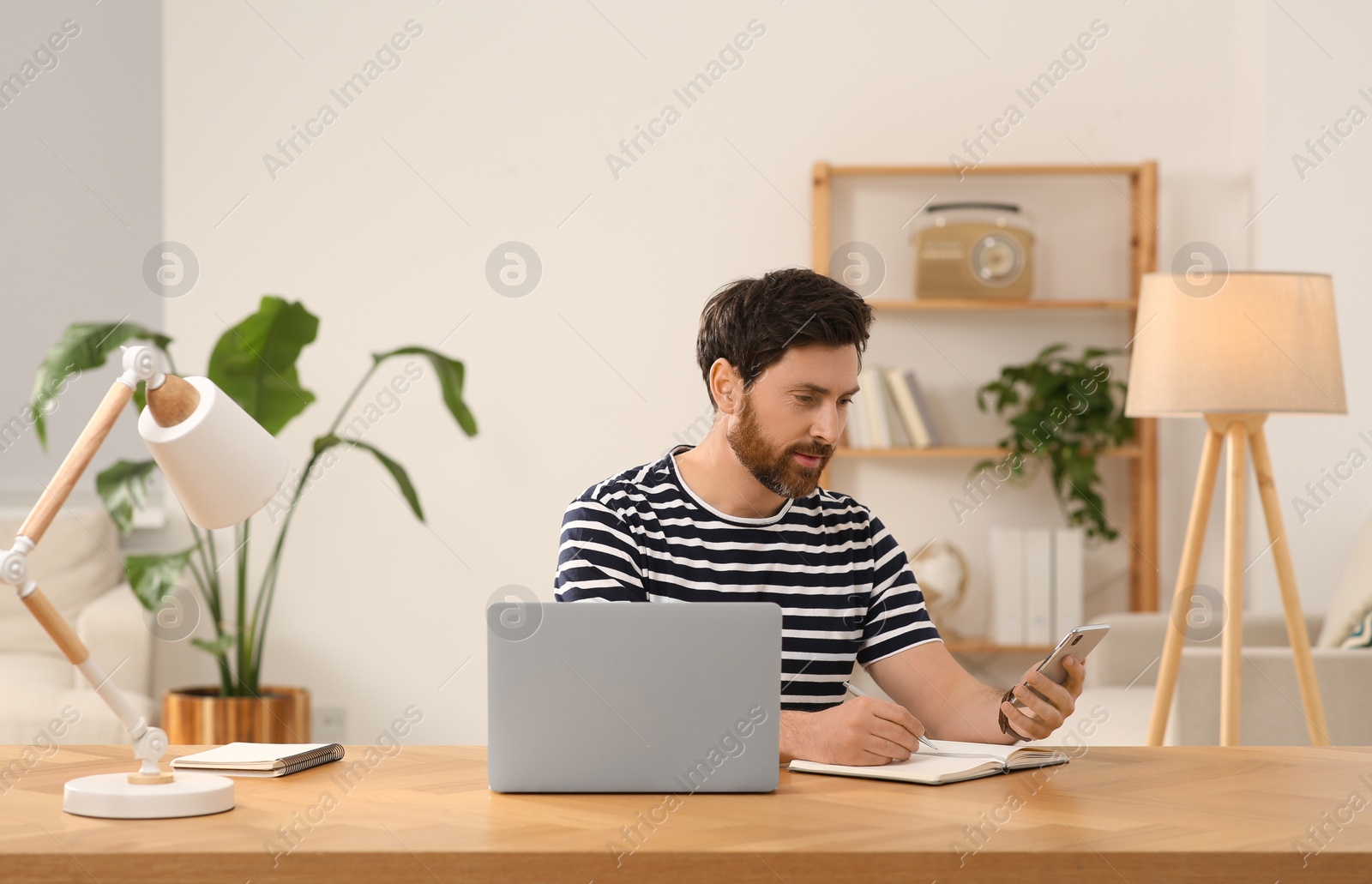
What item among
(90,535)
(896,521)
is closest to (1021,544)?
(896,521)

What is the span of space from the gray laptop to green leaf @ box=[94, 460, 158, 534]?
2001 millimetres

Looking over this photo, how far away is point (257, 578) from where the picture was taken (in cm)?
393

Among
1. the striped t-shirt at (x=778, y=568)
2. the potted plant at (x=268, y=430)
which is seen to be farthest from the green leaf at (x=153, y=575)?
the striped t-shirt at (x=778, y=568)

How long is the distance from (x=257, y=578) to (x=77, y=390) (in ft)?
2.62

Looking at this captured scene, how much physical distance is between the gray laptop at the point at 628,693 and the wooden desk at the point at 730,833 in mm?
30

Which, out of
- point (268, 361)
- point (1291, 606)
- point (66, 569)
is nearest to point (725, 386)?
point (1291, 606)

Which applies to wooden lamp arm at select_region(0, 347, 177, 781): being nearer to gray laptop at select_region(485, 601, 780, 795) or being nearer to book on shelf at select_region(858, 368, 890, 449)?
gray laptop at select_region(485, 601, 780, 795)

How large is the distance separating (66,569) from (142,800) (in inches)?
108

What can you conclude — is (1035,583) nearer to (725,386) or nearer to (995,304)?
(995,304)

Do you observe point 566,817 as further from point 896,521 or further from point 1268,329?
point 896,521

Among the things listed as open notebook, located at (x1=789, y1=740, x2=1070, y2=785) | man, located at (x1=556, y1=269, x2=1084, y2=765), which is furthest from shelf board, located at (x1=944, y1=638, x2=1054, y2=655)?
open notebook, located at (x1=789, y1=740, x2=1070, y2=785)

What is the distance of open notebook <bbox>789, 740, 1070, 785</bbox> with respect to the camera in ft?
4.24

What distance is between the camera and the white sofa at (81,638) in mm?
3002

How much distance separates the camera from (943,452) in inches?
147
